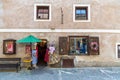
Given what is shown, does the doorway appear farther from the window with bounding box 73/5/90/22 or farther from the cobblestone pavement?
the window with bounding box 73/5/90/22

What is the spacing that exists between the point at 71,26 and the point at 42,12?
2500mm

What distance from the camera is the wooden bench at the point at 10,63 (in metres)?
17.1

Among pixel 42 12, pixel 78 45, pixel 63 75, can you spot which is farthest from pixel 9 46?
pixel 63 75

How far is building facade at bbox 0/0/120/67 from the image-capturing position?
19.0 m

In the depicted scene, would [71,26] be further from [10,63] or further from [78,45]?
[10,63]

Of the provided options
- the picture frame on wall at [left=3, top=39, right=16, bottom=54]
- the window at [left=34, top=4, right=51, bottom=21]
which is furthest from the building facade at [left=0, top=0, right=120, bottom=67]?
the picture frame on wall at [left=3, top=39, right=16, bottom=54]

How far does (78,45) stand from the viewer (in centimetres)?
1947

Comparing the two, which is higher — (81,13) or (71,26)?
(81,13)

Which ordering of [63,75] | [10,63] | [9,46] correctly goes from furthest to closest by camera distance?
[9,46], [10,63], [63,75]

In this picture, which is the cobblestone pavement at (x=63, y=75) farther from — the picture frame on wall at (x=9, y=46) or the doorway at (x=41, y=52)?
the picture frame on wall at (x=9, y=46)

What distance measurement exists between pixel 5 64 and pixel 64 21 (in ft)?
18.2

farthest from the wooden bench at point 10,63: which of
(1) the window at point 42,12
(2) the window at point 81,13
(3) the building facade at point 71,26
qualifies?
(2) the window at point 81,13

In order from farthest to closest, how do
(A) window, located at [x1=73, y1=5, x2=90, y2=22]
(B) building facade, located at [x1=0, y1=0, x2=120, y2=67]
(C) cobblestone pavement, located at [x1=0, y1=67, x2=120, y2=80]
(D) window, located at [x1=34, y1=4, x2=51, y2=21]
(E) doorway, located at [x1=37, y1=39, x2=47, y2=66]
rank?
(E) doorway, located at [x1=37, y1=39, x2=47, y2=66], (A) window, located at [x1=73, y1=5, x2=90, y2=22], (D) window, located at [x1=34, y1=4, x2=51, y2=21], (B) building facade, located at [x1=0, y1=0, x2=120, y2=67], (C) cobblestone pavement, located at [x1=0, y1=67, x2=120, y2=80]

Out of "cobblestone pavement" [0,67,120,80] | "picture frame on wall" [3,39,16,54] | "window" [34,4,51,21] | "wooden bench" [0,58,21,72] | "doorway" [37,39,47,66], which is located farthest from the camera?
"doorway" [37,39,47,66]
